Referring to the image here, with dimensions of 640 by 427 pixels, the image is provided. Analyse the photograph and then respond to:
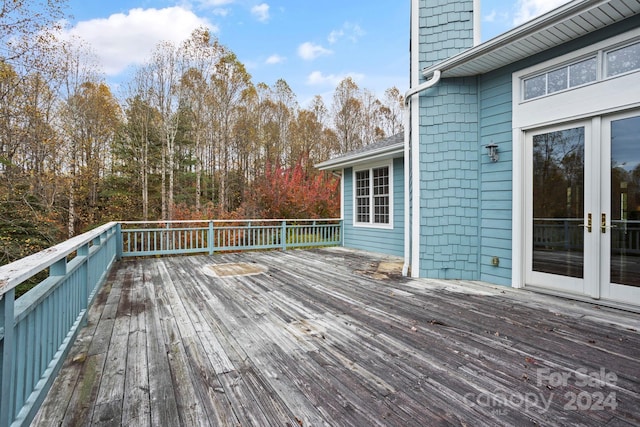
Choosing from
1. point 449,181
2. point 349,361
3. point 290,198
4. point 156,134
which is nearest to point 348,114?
point 290,198

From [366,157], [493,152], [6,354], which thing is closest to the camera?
[6,354]

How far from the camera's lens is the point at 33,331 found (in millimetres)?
1505

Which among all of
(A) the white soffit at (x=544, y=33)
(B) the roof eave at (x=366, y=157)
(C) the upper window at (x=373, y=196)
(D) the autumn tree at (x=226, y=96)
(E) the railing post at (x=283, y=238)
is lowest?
(E) the railing post at (x=283, y=238)

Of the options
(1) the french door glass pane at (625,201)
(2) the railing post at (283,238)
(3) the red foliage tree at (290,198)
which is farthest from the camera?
(3) the red foliage tree at (290,198)

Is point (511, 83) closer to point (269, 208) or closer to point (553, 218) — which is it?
point (553, 218)

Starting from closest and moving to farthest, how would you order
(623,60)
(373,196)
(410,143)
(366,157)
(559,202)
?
(623,60) → (559,202) → (410,143) → (366,157) → (373,196)

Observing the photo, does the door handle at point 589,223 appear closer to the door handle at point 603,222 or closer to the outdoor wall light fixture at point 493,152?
the door handle at point 603,222

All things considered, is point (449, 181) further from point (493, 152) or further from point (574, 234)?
point (574, 234)

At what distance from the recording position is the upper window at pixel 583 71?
294 centimetres

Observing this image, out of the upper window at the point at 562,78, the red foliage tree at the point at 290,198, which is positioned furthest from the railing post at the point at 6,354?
the red foliage tree at the point at 290,198

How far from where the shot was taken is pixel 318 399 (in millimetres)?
1604

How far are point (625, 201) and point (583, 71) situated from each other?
5.06 ft

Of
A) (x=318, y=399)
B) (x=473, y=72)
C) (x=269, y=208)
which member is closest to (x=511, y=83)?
(x=473, y=72)

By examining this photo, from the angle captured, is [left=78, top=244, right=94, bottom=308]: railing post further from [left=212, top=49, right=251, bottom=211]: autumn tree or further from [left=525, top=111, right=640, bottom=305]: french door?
[left=212, top=49, right=251, bottom=211]: autumn tree
